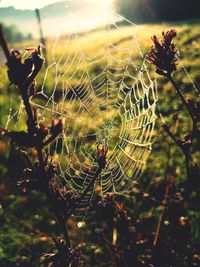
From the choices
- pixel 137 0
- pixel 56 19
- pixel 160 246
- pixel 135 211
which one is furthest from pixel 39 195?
pixel 137 0

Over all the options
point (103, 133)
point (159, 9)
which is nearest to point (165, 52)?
point (103, 133)

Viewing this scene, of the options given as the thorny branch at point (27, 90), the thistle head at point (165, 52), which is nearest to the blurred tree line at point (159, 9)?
the thistle head at point (165, 52)

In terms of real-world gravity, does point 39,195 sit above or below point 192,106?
below

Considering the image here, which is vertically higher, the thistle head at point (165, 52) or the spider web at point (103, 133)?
the thistle head at point (165, 52)

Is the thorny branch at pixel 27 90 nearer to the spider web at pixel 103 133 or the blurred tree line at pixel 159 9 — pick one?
the spider web at pixel 103 133

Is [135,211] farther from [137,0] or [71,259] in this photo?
[137,0]

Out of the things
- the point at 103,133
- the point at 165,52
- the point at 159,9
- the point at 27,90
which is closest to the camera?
the point at 27,90

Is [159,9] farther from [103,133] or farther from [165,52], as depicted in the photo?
[165,52]

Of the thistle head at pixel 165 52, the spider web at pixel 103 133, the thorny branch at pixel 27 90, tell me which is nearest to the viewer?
the thorny branch at pixel 27 90
